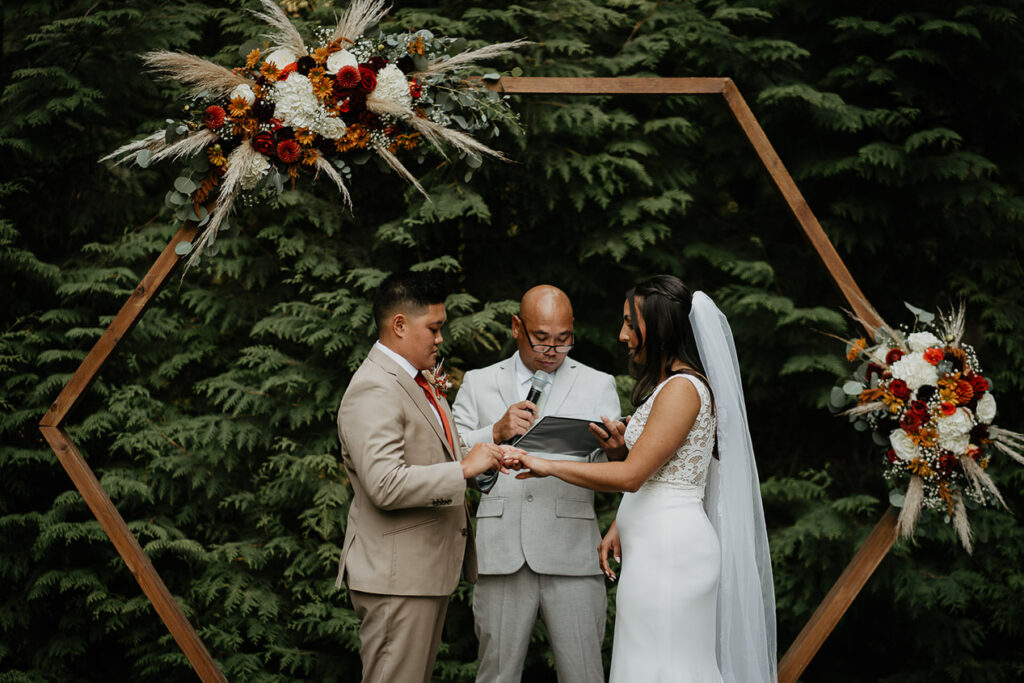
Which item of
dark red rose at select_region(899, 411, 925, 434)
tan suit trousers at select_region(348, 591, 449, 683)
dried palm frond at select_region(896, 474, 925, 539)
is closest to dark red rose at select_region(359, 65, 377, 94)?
tan suit trousers at select_region(348, 591, 449, 683)

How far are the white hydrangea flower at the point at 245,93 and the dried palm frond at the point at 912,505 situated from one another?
3.48m

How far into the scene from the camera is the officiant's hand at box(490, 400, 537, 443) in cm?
355

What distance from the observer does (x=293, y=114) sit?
3551mm

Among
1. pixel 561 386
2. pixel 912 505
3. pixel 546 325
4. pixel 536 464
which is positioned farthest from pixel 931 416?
pixel 536 464

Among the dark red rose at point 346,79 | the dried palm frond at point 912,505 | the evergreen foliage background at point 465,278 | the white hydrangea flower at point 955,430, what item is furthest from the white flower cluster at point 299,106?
the dried palm frond at point 912,505

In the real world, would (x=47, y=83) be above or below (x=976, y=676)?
above

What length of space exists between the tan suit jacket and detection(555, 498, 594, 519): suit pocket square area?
2.04ft

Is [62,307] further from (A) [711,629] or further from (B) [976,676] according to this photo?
(B) [976,676]

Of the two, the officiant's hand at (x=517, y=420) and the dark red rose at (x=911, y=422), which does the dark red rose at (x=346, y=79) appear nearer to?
the officiant's hand at (x=517, y=420)

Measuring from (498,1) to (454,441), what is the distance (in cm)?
359

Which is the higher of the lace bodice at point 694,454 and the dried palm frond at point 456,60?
the dried palm frond at point 456,60

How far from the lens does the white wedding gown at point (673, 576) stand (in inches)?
128

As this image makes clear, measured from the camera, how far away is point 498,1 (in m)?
5.82

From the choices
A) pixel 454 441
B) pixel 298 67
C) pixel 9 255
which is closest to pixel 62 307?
pixel 9 255
